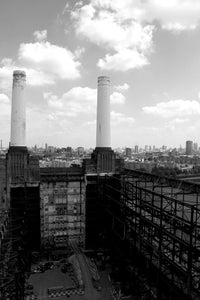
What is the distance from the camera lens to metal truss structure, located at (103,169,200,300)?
15698 mm

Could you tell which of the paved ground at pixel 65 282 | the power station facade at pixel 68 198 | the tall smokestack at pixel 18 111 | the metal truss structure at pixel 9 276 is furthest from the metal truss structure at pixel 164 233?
the tall smokestack at pixel 18 111

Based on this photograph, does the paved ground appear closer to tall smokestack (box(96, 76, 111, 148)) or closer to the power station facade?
the power station facade

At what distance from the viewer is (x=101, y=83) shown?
30.2 m

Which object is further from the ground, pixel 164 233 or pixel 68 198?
pixel 164 233

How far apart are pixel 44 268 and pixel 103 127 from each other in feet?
52.9

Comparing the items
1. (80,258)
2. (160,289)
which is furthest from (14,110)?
(160,289)

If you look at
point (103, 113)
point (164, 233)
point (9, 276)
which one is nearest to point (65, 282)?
point (9, 276)

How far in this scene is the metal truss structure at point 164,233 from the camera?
15698 mm

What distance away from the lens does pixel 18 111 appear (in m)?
28.9

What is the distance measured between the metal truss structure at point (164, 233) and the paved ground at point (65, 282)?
422cm

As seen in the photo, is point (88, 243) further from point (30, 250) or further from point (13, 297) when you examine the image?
point (13, 297)

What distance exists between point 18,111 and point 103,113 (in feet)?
30.5

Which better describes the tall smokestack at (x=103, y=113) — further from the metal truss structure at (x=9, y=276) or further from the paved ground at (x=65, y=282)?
the metal truss structure at (x=9, y=276)

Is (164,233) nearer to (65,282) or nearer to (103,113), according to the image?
(65,282)
